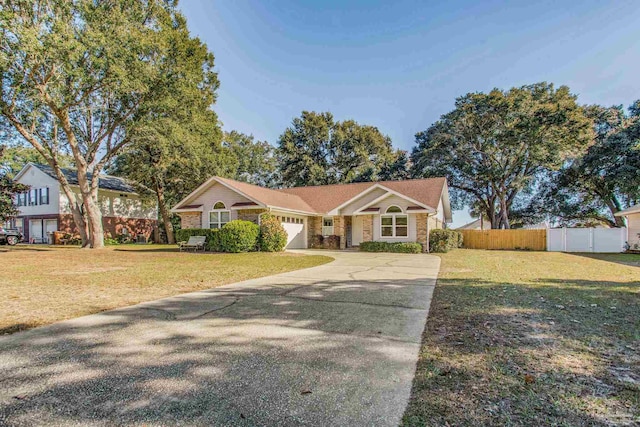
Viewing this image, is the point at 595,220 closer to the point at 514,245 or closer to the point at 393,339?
the point at 514,245

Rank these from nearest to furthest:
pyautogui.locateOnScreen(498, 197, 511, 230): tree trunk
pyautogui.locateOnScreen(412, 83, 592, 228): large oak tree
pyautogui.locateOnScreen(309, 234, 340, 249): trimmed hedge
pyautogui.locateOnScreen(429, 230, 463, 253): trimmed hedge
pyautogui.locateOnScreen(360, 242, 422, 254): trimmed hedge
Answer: pyautogui.locateOnScreen(360, 242, 422, 254): trimmed hedge < pyautogui.locateOnScreen(429, 230, 463, 253): trimmed hedge < pyautogui.locateOnScreen(309, 234, 340, 249): trimmed hedge < pyautogui.locateOnScreen(412, 83, 592, 228): large oak tree < pyautogui.locateOnScreen(498, 197, 511, 230): tree trunk

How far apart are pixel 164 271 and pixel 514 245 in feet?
73.2

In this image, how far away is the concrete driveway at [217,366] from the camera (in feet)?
7.76

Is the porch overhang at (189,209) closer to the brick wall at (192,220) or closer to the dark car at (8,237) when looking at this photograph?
the brick wall at (192,220)

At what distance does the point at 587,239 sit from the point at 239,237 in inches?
853

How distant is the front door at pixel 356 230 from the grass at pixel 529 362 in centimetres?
1623

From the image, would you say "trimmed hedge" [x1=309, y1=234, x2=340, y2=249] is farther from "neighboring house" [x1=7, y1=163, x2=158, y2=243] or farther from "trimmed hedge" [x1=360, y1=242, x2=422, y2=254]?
"neighboring house" [x1=7, y1=163, x2=158, y2=243]

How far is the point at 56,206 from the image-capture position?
2802 cm

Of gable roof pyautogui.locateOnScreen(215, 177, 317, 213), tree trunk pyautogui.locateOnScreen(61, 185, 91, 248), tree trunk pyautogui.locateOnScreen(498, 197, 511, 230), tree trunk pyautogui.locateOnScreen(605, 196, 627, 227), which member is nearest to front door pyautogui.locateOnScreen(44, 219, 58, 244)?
tree trunk pyautogui.locateOnScreen(61, 185, 91, 248)

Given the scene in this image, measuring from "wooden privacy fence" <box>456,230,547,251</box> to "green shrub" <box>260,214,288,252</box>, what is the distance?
14249mm

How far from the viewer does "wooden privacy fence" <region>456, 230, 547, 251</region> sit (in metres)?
22.5

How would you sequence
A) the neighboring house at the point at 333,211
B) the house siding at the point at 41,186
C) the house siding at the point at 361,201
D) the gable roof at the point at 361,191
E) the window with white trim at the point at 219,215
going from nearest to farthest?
the neighboring house at the point at 333,211, the window with white trim at the point at 219,215, the gable roof at the point at 361,191, the house siding at the point at 361,201, the house siding at the point at 41,186

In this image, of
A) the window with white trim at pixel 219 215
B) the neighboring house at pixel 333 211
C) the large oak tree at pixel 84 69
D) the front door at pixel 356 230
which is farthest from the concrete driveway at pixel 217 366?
the front door at pixel 356 230

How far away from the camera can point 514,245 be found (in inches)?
904
